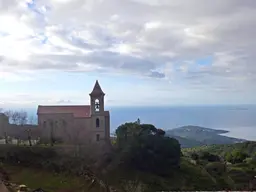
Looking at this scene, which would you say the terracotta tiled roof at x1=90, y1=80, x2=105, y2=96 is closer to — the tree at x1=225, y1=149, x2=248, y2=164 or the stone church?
the stone church

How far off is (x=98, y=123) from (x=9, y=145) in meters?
6.53

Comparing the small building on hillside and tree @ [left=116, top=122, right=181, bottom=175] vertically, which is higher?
the small building on hillside

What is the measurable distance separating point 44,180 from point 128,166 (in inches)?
218

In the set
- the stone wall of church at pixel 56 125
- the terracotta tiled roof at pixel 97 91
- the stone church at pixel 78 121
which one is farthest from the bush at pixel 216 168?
the stone wall of church at pixel 56 125

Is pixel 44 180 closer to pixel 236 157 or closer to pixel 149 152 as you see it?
pixel 149 152

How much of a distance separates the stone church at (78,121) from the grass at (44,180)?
421 cm

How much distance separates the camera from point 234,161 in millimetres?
32625

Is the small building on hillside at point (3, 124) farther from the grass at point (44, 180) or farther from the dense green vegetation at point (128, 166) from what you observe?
the grass at point (44, 180)

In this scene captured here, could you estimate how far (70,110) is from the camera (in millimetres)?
27094

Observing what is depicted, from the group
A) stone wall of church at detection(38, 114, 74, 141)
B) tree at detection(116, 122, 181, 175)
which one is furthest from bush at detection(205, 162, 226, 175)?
stone wall of church at detection(38, 114, 74, 141)

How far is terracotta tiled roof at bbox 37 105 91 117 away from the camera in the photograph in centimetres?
2698

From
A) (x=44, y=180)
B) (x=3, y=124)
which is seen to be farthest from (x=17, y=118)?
(x=44, y=180)

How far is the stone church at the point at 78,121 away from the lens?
1035 inches

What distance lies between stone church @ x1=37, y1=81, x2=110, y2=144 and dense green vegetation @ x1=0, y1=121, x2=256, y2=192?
6.47ft
